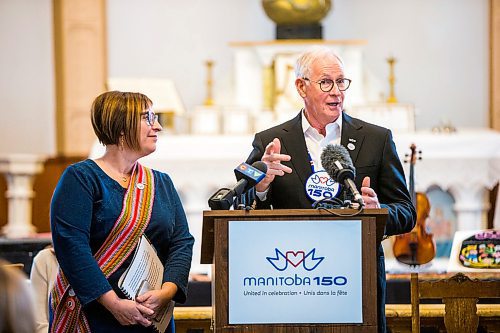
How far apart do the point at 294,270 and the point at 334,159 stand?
362 millimetres

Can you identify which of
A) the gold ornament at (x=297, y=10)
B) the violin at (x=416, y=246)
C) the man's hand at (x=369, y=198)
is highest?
the gold ornament at (x=297, y=10)

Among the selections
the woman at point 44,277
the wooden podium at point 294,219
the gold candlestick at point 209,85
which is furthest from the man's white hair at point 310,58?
the gold candlestick at point 209,85

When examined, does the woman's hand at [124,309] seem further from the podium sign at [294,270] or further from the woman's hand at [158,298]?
the podium sign at [294,270]

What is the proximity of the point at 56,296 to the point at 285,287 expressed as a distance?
2.76 feet

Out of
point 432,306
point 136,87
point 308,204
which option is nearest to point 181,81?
point 136,87

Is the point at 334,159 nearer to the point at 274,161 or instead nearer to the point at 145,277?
the point at 274,161

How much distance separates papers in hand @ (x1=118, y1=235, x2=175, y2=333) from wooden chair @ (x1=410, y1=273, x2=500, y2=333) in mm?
1034

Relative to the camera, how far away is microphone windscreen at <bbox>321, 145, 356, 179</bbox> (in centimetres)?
341

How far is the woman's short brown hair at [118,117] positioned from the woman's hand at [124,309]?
517 mm

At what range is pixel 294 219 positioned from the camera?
341 cm

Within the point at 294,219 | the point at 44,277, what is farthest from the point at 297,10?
the point at 294,219

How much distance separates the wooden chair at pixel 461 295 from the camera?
166 inches

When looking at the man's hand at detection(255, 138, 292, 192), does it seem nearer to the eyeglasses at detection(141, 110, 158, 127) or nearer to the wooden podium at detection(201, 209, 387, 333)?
the wooden podium at detection(201, 209, 387, 333)

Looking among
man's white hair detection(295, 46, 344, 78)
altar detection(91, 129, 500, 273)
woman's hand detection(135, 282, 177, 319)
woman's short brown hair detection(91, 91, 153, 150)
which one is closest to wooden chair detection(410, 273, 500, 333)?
man's white hair detection(295, 46, 344, 78)
